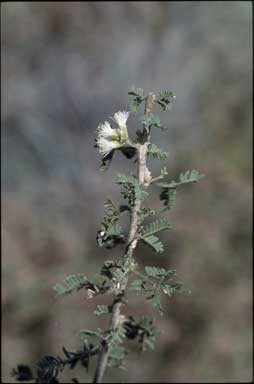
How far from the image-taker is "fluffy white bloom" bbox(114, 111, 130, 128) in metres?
0.69

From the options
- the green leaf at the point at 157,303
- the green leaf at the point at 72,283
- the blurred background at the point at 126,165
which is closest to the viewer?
the green leaf at the point at 157,303

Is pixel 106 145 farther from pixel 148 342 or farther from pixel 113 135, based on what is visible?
pixel 148 342

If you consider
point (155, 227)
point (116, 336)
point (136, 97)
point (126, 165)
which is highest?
point (126, 165)

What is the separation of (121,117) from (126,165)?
240 cm

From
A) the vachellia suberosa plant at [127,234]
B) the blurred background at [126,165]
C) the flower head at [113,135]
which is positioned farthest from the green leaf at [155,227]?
the blurred background at [126,165]

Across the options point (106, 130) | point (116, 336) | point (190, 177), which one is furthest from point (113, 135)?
point (116, 336)

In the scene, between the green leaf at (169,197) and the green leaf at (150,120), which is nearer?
the green leaf at (150,120)

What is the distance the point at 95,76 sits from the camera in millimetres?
3713

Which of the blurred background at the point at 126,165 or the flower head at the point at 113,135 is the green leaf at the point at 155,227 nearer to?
the flower head at the point at 113,135

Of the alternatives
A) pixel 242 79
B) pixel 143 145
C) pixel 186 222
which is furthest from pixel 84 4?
pixel 143 145

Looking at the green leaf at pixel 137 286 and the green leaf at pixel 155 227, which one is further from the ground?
the green leaf at pixel 155 227

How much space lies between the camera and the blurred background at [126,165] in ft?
7.72

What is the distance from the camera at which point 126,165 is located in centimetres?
309

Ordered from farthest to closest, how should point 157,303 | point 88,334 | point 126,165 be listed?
point 126,165 → point 88,334 → point 157,303
